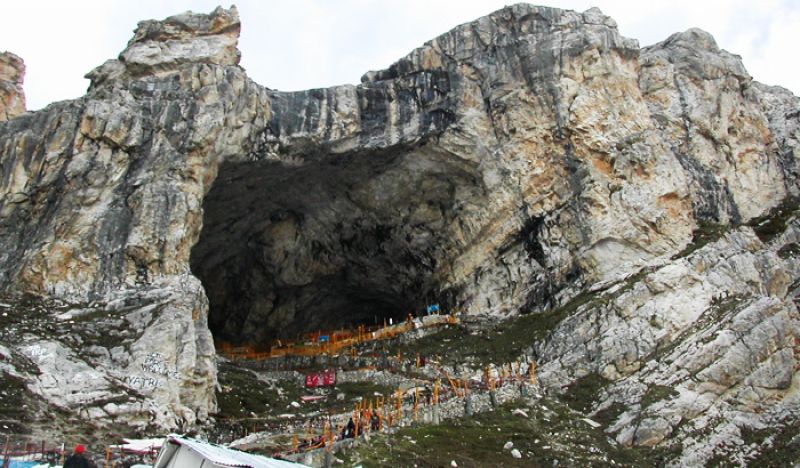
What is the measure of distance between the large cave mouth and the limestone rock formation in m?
16.1

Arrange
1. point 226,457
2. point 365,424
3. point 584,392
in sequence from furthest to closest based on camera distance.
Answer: point 584,392 < point 365,424 < point 226,457

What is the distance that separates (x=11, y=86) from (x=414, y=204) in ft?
92.8

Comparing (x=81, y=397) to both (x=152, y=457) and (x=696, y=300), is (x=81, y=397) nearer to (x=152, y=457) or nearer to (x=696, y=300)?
(x=152, y=457)

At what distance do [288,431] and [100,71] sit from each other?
81.0 feet

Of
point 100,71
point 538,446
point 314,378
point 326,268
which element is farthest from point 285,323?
point 538,446

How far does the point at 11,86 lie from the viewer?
50906 millimetres

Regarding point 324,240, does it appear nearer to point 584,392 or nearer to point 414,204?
point 414,204

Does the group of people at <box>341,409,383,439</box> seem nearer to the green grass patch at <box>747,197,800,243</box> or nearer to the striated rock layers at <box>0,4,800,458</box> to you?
the striated rock layers at <box>0,4,800,458</box>

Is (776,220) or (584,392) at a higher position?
(776,220)

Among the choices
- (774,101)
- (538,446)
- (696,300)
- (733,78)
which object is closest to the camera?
(538,446)

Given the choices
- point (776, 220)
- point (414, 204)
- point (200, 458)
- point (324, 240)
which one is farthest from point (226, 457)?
point (776, 220)

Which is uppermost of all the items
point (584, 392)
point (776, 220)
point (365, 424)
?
point (776, 220)

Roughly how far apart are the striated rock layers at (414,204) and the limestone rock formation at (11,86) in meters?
12.6

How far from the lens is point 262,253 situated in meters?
48.8
